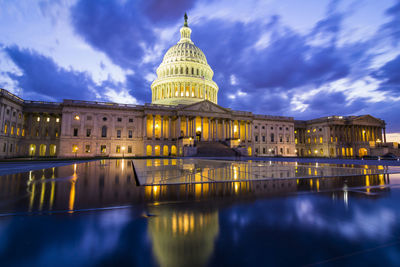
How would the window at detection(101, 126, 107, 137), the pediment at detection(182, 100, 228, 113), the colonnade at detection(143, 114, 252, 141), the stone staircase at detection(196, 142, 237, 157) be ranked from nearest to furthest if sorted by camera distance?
the stone staircase at detection(196, 142, 237, 157)
the window at detection(101, 126, 107, 137)
the pediment at detection(182, 100, 228, 113)
the colonnade at detection(143, 114, 252, 141)

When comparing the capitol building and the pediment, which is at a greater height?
the pediment

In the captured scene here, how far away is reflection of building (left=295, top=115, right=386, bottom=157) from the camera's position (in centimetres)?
8044

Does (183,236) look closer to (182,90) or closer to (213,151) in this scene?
(213,151)

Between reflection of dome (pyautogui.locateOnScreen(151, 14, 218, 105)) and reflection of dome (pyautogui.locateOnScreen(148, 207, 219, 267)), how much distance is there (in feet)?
239

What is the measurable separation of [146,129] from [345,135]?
8066 cm

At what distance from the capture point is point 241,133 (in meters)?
72.4

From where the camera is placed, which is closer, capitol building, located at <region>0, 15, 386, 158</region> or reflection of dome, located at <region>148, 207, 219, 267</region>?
reflection of dome, located at <region>148, 207, 219, 267</region>

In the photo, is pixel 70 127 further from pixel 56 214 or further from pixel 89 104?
pixel 56 214

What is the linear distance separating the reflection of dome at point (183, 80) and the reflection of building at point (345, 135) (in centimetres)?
4766

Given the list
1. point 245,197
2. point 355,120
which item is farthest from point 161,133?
point 355,120

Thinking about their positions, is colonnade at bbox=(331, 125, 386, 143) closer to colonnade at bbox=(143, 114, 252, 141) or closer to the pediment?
colonnade at bbox=(143, 114, 252, 141)

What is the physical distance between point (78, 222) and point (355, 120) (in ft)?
333

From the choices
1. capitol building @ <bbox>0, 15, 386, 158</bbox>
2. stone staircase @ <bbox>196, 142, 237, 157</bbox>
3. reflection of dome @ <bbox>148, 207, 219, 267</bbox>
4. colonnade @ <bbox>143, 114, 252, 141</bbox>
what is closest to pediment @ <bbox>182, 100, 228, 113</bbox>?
capitol building @ <bbox>0, 15, 386, 158</bbox>

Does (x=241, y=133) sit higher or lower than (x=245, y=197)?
higher
